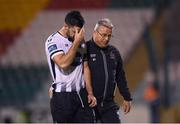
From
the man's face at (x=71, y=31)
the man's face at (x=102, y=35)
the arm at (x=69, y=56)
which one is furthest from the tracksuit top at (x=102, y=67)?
the arm at (x=69, y=56)

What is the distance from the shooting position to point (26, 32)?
37.2 ft

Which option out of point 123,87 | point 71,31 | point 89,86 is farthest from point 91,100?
point 71,31

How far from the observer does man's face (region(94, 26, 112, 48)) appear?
4809 millimetres

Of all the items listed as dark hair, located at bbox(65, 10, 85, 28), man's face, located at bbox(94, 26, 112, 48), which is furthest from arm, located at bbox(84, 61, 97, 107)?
dark hair, located at bbox(65, 10, 85, 28)

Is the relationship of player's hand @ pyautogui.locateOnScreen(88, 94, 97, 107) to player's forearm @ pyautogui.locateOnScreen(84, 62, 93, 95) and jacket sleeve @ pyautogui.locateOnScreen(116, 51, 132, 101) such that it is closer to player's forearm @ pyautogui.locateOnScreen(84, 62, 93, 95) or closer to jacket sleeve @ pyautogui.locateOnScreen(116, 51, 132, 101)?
player's forearm @ pyautogui.locateOnScreen(84, 62, 93, 95)

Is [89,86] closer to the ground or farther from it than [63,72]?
closer to the ground

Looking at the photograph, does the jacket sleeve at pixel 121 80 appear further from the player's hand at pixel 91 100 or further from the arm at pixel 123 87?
the player's hand at pixel 91 100

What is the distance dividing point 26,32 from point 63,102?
260 inches

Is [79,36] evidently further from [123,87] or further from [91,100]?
[123,87]

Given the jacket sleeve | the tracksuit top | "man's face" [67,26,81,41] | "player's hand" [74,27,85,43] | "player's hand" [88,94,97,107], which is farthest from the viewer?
the jacket sleeve

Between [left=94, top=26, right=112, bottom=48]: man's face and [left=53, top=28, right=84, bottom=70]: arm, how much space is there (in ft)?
0.82

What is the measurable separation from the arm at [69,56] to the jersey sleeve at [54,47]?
36 mm

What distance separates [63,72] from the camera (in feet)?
15.7

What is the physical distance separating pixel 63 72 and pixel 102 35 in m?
0.36
